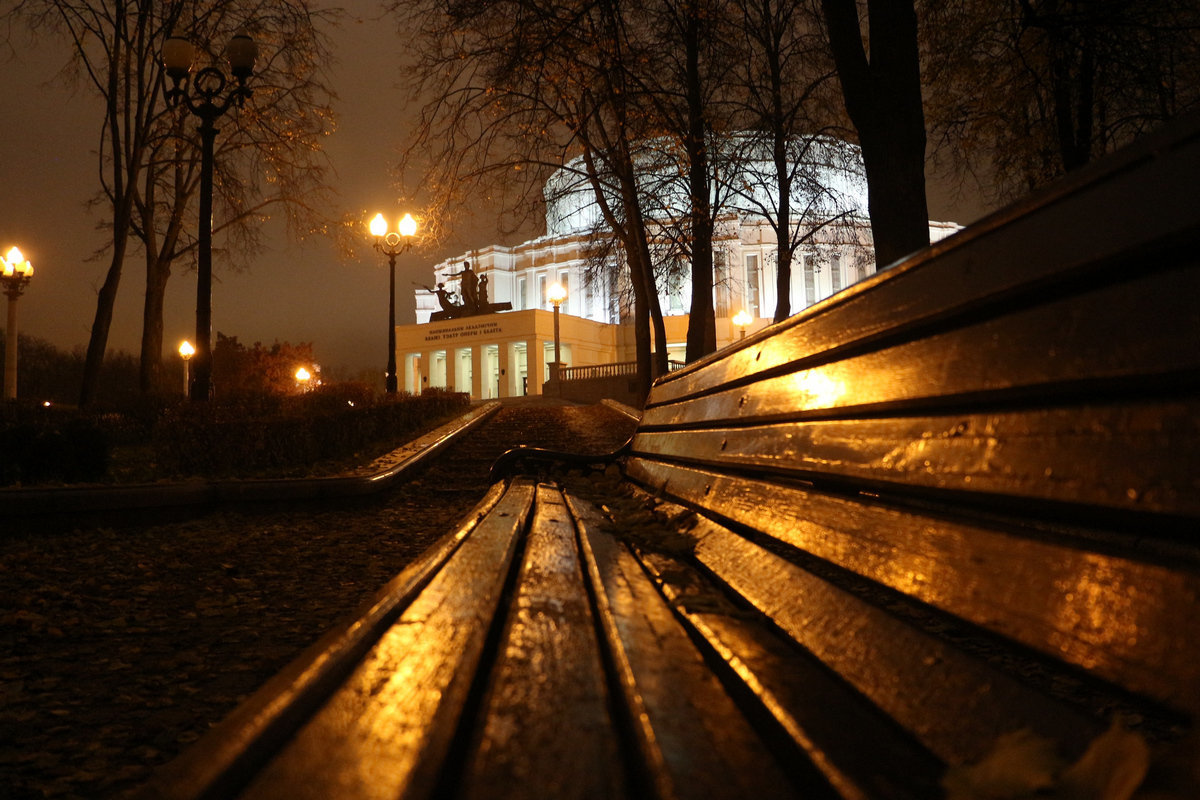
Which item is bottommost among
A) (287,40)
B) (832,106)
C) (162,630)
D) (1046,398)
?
(162,630)

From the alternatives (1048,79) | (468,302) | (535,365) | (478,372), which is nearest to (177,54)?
(1048,79)

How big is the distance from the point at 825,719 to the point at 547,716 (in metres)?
0.34

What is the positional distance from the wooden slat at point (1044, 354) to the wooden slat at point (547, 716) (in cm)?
72

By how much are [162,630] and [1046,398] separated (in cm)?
271

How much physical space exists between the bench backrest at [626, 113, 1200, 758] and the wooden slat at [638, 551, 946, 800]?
0.03 m

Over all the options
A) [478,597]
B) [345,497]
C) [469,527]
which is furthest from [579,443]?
[478,597]

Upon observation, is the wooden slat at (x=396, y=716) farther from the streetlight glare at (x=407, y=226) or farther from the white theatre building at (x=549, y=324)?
the white theatre building at (x=549, y=324)

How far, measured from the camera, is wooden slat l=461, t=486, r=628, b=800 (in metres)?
0.79

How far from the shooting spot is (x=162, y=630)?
2578mm

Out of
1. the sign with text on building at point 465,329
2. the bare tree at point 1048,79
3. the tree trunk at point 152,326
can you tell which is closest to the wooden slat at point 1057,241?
the bare tree at point 1048,79

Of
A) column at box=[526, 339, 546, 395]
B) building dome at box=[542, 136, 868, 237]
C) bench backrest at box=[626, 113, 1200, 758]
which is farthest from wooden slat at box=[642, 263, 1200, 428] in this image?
column at box=[526, 339, 546, 395]

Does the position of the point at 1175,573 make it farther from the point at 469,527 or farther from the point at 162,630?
the point at 162,630

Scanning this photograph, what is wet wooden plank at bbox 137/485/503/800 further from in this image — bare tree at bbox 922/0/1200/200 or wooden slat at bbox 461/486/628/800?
bare tree at bbox 922/0/1200/200

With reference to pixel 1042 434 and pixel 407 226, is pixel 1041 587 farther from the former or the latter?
pixel 407 226
